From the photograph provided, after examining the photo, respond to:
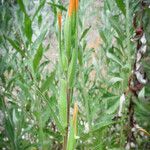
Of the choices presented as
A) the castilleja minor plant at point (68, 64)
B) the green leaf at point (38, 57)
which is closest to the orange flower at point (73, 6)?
the castilleja minor plant at point (68, 64)

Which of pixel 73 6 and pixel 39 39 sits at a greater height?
pixel 73 6

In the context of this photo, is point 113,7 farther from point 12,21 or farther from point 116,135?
point 116,135

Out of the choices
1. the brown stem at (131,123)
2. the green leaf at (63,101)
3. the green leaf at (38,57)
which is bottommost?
the brown stem at (131,123)

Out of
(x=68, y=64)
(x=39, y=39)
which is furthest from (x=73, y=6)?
(x=39, y=39)

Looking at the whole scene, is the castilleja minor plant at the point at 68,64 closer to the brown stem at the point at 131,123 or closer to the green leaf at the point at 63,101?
the green leaf at the point at 63,101

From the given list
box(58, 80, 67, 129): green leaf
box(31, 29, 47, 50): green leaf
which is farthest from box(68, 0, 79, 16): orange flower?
box(31, 29, 47, 50): green leaf

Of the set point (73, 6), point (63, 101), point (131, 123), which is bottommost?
point (131, 123)

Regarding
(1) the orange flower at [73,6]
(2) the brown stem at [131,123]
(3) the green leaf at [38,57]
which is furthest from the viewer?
(2) the brown stem at [131,123]

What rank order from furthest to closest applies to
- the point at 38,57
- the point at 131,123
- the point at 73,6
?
the point at 131,123 → the point at 38,57 → the point at 73,6

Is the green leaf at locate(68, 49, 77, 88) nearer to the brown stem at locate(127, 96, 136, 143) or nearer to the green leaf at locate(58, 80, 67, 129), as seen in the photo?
the green leaf at locate(58, 80, 67, 129)

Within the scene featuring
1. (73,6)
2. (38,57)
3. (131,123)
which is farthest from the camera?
(131,123)

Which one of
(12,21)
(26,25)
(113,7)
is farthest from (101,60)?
(26,25)

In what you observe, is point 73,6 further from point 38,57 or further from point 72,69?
point 38,57
